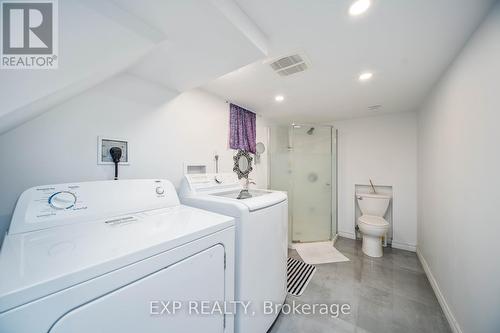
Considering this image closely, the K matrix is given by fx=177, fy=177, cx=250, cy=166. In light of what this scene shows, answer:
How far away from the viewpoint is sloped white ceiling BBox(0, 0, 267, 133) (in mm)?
765

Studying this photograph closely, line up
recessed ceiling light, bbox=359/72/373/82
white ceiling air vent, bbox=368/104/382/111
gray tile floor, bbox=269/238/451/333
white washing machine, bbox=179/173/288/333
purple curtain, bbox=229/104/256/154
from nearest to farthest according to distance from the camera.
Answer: white washing machine, bbox=179/173/288/333 → gray tile floor, bbox=269/238/451/333 → recessed ceiling light, bbox=359/72/373/82 → purple curtain, bbox=229/104/256/154 → white ceiling air vent, bbox=368/104/382/111

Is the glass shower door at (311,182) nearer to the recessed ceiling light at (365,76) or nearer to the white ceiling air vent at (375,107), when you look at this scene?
the white ceiling air vent at (375,107)

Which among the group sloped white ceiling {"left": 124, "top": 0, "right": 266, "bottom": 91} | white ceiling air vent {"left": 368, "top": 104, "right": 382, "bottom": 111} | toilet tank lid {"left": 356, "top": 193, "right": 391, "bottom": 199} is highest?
white ceiling air vent {"left": 368, "top": 104, "right": 382, "bottom": 111}

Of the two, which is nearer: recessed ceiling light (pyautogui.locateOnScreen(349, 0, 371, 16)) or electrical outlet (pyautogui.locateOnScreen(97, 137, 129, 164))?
recessed ceiling light (pyautogui.locateOnScreen(349, 0, 371, 16))

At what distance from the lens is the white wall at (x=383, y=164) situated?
2.76 metres

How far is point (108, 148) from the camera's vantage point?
1332 millimetres

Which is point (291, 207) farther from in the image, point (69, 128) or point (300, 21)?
point (69, 128)

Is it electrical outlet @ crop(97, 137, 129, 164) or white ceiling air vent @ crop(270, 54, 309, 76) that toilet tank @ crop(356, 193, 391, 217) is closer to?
white ceiling air vent @ crop(270, 54, 309, 76)

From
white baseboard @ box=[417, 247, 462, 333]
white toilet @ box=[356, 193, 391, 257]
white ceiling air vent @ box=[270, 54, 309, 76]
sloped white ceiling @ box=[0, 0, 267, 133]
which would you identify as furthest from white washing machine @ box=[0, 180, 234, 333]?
white toilet @ box=[356, 193, 391, 257]

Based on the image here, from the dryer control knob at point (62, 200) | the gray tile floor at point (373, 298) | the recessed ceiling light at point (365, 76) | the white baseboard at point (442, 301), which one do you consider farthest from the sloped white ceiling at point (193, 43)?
the white baseboard at point (442, 301)

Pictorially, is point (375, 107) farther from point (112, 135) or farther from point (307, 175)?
point (112, 135)

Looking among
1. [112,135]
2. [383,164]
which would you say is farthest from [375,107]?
[112,135]

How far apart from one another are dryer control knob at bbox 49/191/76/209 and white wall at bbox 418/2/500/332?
2.34m

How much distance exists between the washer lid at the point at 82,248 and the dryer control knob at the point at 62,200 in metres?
0.13
